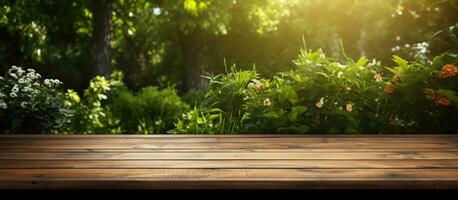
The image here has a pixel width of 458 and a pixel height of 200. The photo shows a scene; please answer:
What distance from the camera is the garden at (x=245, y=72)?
4645 mm

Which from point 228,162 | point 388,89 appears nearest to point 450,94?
point 388,89

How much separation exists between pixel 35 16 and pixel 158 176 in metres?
9.95

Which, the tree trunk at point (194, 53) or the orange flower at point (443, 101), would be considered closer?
the orange flower at point (443, 101)

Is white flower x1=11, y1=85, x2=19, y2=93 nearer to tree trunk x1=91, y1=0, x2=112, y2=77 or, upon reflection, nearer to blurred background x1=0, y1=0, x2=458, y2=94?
tree trunk x1=91, y1=0, x2=112, y2=77

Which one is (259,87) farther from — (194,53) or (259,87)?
(194,53)

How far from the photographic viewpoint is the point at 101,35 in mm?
10828

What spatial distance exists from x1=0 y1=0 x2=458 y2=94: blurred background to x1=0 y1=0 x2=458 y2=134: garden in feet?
0.21

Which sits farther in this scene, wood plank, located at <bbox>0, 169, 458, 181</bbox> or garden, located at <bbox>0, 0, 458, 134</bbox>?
garden, located at <bbox>0, 0, 458, 134</bbox>

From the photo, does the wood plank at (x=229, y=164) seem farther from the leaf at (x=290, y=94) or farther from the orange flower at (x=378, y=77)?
the orange flower at (x=378, y=77)

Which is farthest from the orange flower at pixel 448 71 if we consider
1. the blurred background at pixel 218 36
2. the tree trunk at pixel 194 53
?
the tree trunk at pixel 194 53

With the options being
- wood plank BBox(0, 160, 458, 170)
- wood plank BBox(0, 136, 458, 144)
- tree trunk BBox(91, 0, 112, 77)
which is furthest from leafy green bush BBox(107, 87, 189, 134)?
wood plank BBox(0, 160, 458, 170)

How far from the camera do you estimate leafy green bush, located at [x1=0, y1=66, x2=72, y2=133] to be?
5.49m

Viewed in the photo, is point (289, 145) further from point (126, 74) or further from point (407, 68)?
point (126, 74)
